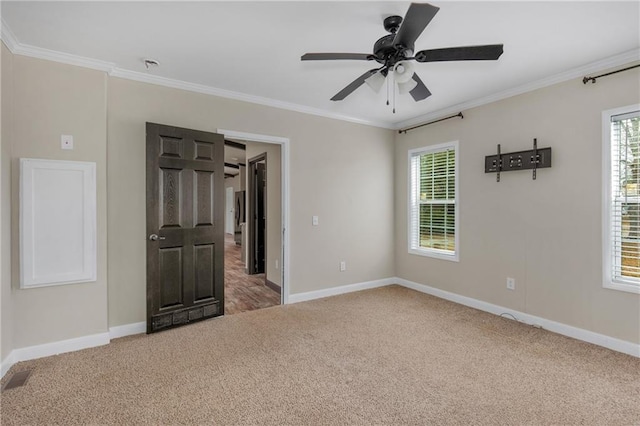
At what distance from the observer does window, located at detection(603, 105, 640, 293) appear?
2.71 m

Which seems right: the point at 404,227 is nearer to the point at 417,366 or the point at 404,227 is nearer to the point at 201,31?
the point at 417,366

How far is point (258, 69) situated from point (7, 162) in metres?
2.13

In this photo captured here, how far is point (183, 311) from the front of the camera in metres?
3.23

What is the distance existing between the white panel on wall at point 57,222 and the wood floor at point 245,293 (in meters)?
1.62

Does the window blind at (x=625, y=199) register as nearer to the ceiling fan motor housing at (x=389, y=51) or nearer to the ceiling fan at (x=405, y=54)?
the ceiling fan at (x=405, y=54)

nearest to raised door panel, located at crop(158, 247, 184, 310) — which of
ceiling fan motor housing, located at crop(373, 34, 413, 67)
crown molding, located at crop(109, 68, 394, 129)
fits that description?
crown molding, located at crop(109, 68, 394, 129)

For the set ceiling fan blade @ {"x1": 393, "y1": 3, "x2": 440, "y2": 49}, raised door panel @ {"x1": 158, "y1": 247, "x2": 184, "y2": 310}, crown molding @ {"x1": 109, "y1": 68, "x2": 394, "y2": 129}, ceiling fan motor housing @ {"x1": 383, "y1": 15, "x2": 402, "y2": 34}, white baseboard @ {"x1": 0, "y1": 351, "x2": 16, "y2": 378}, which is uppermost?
crown molding @ {"x1": 109, "y1": 68, "x2": 394, "y2": 129}

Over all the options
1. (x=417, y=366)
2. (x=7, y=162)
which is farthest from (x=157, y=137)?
(x=417, y=366)

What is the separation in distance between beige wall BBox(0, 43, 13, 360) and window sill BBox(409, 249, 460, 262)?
4437mm

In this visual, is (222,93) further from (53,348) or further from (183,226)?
(53,348)

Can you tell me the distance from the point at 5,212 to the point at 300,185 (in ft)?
9.09

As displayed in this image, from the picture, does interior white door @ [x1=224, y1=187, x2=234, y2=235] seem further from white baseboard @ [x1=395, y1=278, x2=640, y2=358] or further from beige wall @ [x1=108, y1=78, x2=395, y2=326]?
white baseboard @ [x1=395, y1=278, x2=640, y2=358]

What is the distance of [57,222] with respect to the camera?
2664 millimetres

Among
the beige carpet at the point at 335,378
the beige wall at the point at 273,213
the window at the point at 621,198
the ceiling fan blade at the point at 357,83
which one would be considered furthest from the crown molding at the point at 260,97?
the beige carpet at the point at 335,378
